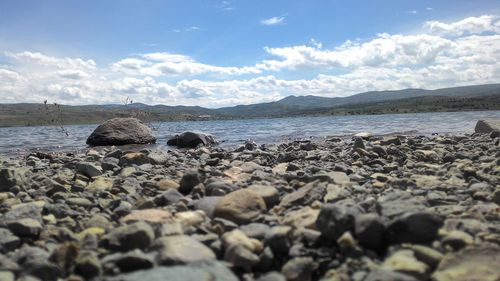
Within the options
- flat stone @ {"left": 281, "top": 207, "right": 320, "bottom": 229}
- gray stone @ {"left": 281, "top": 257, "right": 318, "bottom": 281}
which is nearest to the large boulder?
flat stone @ {"left": 281, "top": 207, "right": 320, "bottom": 229}

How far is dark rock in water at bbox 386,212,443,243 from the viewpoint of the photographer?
4590mm

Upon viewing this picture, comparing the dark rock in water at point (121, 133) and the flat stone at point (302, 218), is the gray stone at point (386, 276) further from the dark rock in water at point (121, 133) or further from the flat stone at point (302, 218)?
the dark rock in water at point (121, 133)

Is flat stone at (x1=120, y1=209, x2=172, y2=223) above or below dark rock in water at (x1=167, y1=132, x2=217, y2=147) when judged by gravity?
above

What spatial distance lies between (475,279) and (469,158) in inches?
342

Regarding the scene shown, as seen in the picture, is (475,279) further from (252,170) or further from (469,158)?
(469,158)

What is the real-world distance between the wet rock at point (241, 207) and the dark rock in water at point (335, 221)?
47.1 inches

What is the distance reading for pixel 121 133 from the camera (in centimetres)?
2781

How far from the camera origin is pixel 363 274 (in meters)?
4.11

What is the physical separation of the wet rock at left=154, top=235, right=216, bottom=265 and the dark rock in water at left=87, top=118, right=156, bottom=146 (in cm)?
2391

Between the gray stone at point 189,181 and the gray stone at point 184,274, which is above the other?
the gray stone at point 189,181

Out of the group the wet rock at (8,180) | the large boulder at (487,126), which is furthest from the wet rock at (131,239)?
the large boulder at (487,126)

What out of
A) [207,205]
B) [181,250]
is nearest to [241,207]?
[207,205]

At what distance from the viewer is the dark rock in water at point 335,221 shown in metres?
4.85

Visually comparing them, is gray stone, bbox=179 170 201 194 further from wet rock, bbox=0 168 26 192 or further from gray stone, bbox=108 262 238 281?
gray stone, bbox=108 262 238 281
